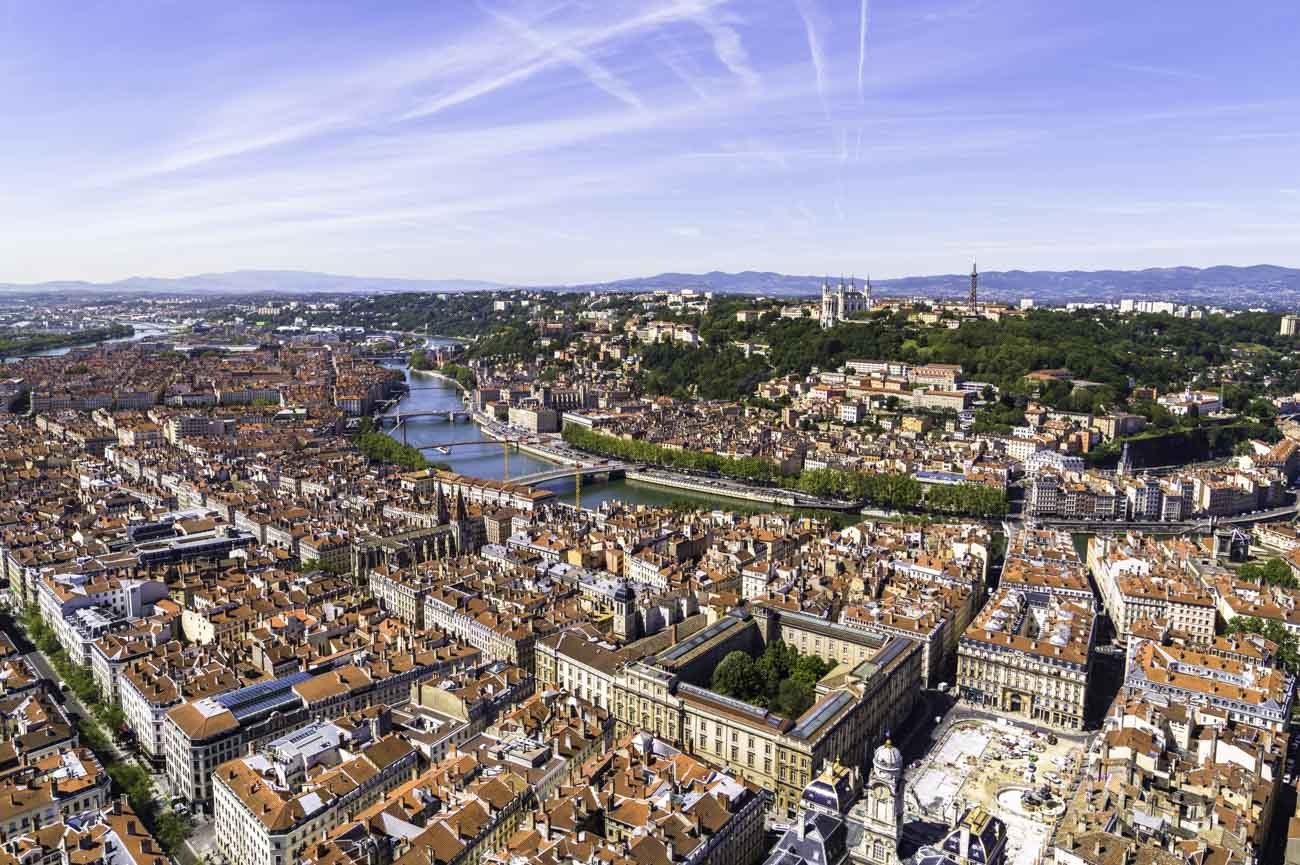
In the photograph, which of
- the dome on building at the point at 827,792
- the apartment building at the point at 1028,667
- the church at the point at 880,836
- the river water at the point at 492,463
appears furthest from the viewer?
the river water at the point at 492,463

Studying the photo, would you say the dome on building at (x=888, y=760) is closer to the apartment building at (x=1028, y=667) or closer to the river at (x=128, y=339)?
the apartment building at (x=1028, y=667)

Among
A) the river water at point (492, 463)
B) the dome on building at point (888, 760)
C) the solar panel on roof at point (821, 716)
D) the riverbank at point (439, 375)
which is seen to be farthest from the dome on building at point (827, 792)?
the riverbank at point (439, 375)

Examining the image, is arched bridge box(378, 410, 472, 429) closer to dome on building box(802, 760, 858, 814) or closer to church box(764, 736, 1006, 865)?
dome on building box(802, 760, 858, 814)

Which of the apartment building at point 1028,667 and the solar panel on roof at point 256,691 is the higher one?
the solar panel on roof at point 256,691

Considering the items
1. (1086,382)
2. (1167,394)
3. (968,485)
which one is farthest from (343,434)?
(1167,394)

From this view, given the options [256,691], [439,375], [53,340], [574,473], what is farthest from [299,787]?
[53,340]

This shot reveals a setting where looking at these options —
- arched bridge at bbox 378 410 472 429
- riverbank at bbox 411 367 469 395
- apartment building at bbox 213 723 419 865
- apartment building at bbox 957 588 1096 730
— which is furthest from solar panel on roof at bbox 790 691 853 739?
riverbank at bbox 411 367 469 395

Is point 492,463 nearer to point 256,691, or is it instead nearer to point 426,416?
point 426,416

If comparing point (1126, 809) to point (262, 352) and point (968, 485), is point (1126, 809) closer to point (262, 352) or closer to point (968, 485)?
point (968, 485)
